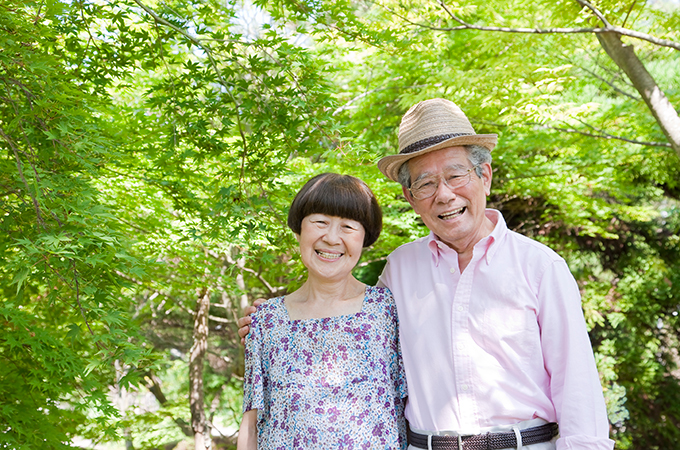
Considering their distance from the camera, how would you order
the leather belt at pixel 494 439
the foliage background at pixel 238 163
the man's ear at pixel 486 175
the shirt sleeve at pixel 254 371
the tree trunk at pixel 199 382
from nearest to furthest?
the leather belt at pixel 494 439 → the shirt sleeve at pixel 254 371 → the man's ear at pixel 486 175 → the foliage background at pixel 238 163 → the tree trunk at pixel 199 382

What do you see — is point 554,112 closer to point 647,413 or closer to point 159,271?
point 159,271

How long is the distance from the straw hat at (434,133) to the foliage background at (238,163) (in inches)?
33.5

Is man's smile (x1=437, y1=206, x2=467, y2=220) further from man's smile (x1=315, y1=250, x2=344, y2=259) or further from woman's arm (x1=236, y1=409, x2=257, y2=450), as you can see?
woman's arm (x1=236, y1=409, x2=257, y2=450)

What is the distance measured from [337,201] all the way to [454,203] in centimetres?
41

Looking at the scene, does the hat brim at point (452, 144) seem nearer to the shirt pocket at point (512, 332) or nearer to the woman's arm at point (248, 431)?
the shirt pocket at point (512, 332)

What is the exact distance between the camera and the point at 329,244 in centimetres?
185

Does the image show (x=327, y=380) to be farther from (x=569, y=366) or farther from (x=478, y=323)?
(x=569, y=366)

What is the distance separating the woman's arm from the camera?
73.5 inches

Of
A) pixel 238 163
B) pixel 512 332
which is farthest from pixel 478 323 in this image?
pixel 238 163

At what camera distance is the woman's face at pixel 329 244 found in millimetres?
1848

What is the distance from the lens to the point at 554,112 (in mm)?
4973

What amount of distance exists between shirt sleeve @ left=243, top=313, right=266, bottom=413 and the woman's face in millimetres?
307

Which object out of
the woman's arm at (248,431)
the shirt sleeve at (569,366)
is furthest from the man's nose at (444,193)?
the woman's arm at (248,431)

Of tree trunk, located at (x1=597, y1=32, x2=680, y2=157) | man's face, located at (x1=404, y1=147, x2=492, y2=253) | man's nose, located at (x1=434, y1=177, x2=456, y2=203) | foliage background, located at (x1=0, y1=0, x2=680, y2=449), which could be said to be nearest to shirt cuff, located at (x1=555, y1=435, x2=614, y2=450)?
man's face, located at (x1=404, y1=147, x2=492, y2=253)
